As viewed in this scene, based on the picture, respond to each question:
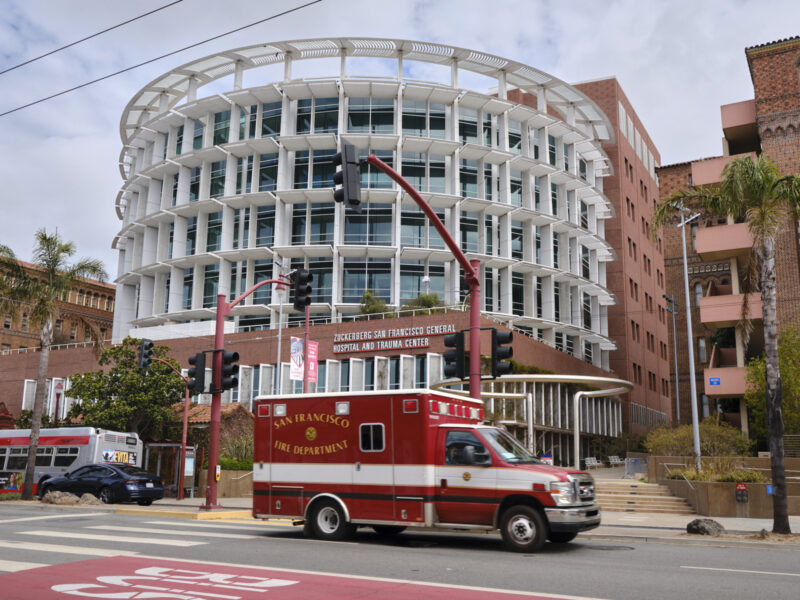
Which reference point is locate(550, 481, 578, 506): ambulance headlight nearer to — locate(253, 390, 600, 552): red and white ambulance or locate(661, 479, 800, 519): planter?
locate(253, 390, 600, 552): red and white ambulance

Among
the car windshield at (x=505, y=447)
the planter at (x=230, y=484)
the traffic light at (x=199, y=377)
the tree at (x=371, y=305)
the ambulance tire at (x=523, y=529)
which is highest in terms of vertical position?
the tree at (x=371, y=305)

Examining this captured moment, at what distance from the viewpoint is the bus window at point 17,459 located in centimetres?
3234

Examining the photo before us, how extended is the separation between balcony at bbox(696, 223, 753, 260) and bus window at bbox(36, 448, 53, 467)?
3354 cm

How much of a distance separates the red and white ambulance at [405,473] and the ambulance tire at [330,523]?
0.02 meters

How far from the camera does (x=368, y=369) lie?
45.1 meters

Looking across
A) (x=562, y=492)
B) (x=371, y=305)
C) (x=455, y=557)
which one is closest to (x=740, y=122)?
(x=371, y=305)

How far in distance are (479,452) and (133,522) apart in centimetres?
906

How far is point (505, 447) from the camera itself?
13.5m

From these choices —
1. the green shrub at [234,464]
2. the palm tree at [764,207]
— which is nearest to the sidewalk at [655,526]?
the palm tree at [764,207]

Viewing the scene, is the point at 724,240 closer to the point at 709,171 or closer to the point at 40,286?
the point at 709,171

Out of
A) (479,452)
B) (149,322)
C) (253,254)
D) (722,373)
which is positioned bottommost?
(479,452)

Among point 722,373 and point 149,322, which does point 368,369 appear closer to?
point 722,373

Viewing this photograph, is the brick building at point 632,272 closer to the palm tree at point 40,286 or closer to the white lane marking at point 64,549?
the palm tree at point 40,286

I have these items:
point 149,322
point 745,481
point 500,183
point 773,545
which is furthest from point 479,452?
point 149,322
